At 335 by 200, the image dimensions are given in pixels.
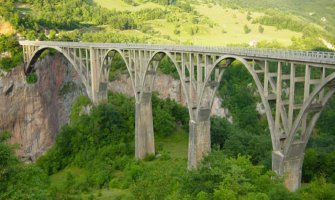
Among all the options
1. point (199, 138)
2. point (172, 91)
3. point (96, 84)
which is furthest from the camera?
point (172, 91)

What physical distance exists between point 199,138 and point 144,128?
11.0 m

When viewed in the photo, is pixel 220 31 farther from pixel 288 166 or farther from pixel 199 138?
pixel 288 166

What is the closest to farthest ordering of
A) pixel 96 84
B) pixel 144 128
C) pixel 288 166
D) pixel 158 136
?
pixel 288 166 < pixel 144 128 < pixel 96 84 < pixel 158 136

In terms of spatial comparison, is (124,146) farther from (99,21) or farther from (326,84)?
(99,21)

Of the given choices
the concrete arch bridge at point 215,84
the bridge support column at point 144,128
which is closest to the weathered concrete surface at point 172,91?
the concrete arch bridge at point 215,84

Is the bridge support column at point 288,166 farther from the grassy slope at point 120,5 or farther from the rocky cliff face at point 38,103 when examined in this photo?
the grassy slope at point 120,5

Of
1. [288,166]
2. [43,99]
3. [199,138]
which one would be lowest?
[43,99]

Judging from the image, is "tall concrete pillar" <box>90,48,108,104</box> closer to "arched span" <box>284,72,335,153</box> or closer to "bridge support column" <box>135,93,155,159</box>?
"bridge support column" <box>135,93,155,159</box>

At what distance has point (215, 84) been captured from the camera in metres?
36.4

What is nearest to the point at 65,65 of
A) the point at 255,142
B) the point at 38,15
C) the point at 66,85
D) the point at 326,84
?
the point at 66,85

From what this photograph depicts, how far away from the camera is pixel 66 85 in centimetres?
7569

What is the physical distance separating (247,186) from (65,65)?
60.6 meters

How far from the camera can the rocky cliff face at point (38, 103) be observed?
222 ft

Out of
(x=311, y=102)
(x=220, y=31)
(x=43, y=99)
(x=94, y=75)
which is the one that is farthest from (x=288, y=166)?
(x=220, y=31)
